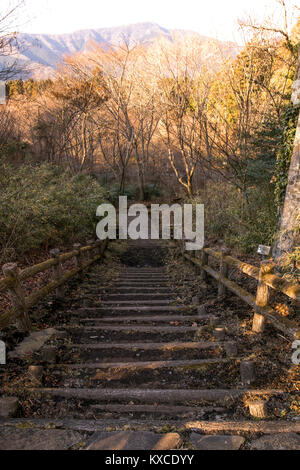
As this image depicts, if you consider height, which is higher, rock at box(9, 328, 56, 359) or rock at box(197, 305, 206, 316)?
rock at box(9, 328, 56, 359)

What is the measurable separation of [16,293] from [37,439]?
1.93 metres

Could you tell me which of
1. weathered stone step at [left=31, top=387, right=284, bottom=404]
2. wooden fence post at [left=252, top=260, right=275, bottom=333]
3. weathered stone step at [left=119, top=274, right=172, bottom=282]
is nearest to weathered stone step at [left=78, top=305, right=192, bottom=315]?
wooden fence post at [left=252, top=260, right=275, bottom=333]

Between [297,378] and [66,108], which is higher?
[66,108]

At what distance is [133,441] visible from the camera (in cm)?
208

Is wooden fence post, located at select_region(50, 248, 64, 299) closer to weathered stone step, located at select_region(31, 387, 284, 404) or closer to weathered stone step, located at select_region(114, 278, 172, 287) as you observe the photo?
weathered stone step, located at select_region(114, 278, 172, 287)

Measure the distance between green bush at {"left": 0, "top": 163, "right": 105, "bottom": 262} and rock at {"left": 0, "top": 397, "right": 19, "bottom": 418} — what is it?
141 inches

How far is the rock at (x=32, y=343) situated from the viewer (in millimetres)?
3344

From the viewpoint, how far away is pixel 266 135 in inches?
345

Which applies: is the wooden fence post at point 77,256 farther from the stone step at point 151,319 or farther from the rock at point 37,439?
the rock at point 37,439

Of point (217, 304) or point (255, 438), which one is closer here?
point (255, 438)

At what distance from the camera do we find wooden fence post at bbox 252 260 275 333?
3.71 metres

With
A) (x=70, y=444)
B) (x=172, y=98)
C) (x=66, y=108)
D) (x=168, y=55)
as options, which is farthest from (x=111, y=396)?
(x=66, y=108)

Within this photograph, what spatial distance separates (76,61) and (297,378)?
21.3 m

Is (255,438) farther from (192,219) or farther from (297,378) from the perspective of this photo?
(192,219)
